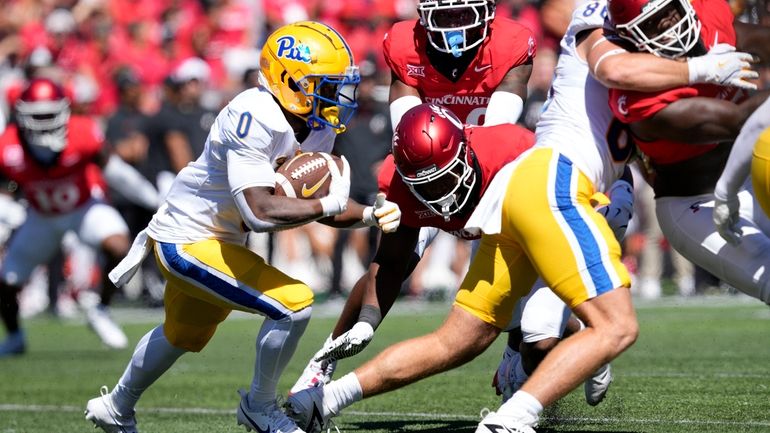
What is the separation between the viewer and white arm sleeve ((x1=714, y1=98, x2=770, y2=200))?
179 inches

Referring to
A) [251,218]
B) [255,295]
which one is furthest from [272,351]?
[251,218]

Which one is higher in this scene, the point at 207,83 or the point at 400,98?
the point at 400,98

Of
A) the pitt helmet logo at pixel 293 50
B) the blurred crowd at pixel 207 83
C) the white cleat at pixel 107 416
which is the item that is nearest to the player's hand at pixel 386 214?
the pitt helmet logo at pixel 293 50

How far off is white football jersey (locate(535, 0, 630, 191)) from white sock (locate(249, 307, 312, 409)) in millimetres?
1309

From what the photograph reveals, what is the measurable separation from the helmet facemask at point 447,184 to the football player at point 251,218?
9.0 inches

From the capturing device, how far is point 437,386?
7285 millimetres

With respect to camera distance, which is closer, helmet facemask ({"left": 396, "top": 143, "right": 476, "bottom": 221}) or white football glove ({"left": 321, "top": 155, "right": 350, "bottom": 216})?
helmet facemask ({"left": 396, "top": 143, "right": 476, "bottom": 221})

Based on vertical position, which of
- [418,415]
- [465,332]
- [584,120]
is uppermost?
[584,120]

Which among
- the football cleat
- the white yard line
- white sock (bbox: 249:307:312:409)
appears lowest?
the football cleat

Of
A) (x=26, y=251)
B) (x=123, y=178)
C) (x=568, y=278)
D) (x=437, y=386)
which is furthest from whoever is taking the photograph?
(x=123, y=178)

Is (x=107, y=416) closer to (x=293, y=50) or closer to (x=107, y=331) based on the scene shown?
(x=293, y=50)

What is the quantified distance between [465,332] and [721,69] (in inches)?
55.5

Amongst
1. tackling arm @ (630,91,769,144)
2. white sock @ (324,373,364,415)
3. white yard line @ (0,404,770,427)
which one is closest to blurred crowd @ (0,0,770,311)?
white yard line @ (0,404,770,427)

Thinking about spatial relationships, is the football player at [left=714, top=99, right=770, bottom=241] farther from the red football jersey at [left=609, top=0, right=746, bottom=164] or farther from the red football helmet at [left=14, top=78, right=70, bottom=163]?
the red football helmet at [left=14, top=78, right=70, bottom=163]
